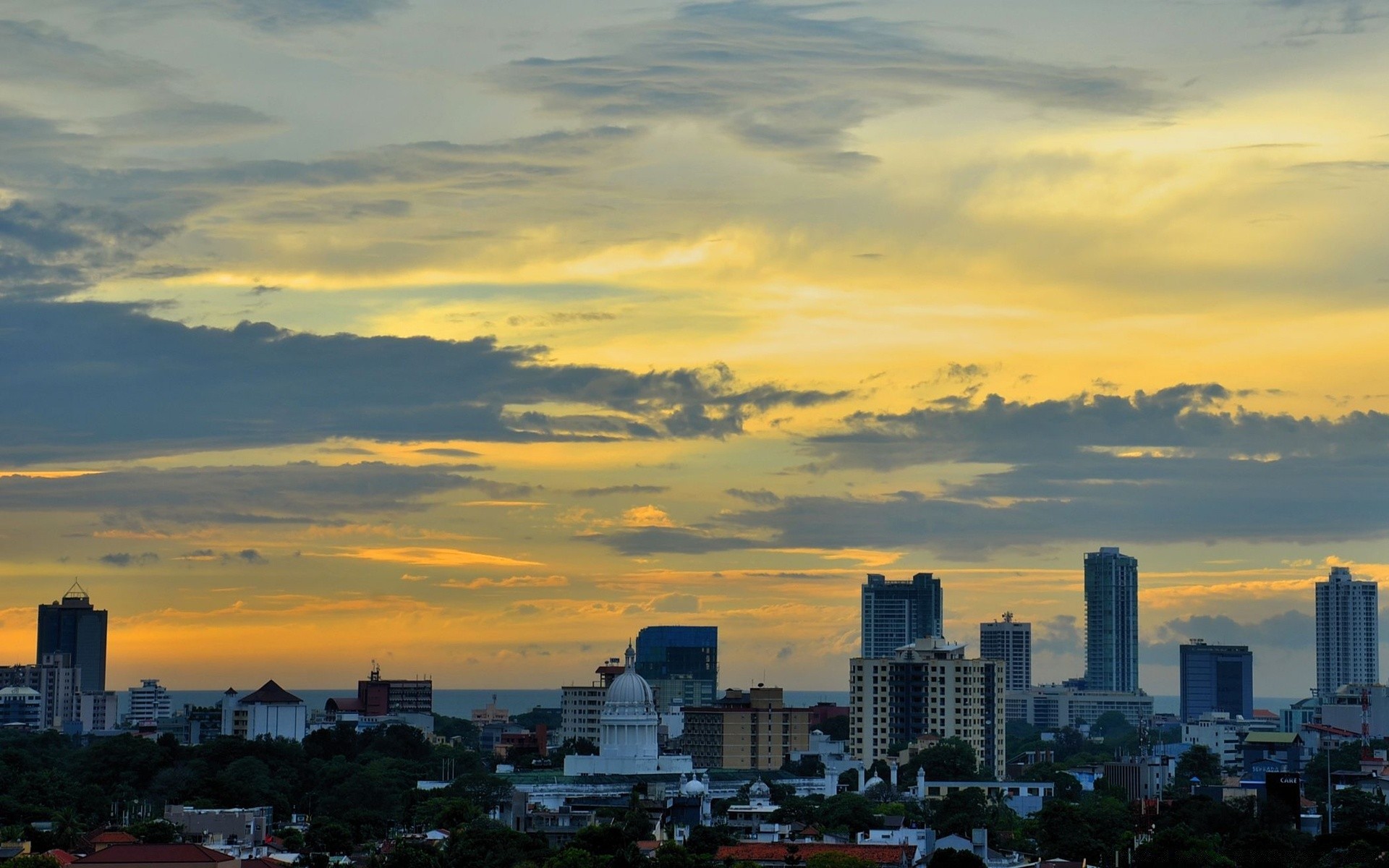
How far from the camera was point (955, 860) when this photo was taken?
8656 cm

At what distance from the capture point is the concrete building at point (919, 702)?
584 feet

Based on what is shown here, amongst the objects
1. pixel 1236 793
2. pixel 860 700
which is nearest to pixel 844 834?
pixel 1236 793

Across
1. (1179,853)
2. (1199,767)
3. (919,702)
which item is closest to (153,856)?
(1179,853)

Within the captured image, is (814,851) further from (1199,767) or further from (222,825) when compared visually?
(1199,767)

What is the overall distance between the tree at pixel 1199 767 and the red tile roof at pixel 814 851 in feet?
191

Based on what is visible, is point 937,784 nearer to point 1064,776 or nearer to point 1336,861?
point 1064,776

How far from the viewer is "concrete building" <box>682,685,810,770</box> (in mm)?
184750

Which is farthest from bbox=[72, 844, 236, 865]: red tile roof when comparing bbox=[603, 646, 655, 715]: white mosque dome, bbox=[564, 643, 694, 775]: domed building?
bbox=[603, 646, 655, 715]: white mosque dome

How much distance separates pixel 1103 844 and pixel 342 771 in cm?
5692

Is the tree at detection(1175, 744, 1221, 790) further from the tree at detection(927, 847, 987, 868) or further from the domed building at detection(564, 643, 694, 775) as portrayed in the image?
the tree at detection(927, 847, 987, 868)

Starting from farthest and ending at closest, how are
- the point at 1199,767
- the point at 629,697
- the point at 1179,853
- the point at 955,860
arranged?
the point at 1199,767, the point at 629,697, the point at 1179,853, the point at 955,860

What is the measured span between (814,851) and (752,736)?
298 ft

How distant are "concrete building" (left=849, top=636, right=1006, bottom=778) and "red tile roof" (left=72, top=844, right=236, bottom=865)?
100 metres

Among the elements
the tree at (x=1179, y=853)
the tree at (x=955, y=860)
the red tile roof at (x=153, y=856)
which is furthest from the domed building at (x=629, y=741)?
the red tile roof at (x=153, y=856)
